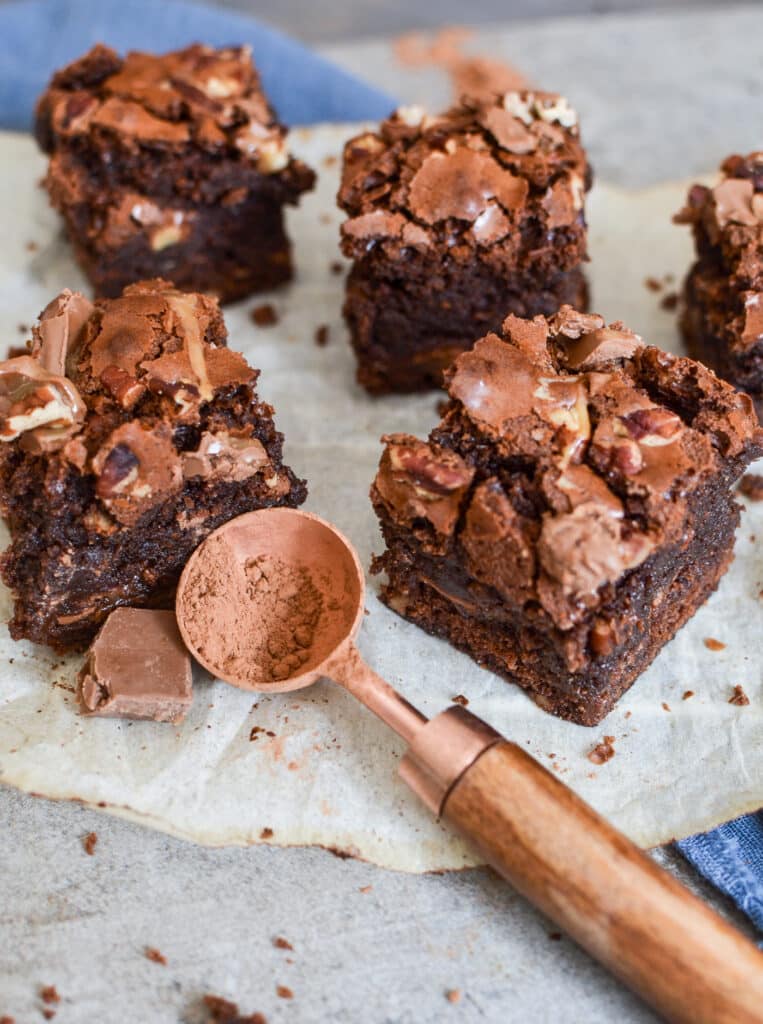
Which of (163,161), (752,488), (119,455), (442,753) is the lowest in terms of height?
(442,753)

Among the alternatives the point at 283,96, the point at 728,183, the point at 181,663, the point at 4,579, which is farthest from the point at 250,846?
the point at 283,96

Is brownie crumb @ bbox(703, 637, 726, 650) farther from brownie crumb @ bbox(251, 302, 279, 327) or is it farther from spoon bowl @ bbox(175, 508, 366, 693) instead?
brownie crumb @ bbox(251, 302, 279, 327)

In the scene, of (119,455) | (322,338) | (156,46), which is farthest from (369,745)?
(156,46)

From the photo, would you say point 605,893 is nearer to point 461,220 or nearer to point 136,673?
point 136,673

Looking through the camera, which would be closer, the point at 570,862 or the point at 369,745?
the point at 570,862

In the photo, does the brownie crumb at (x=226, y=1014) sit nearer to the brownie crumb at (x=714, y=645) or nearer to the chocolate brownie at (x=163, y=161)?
the brownie crumb at (x=714, y=645)

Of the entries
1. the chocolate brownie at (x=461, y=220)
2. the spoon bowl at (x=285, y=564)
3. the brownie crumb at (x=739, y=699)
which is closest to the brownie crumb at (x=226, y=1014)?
the spoon bowl at (x=285, y=564)
